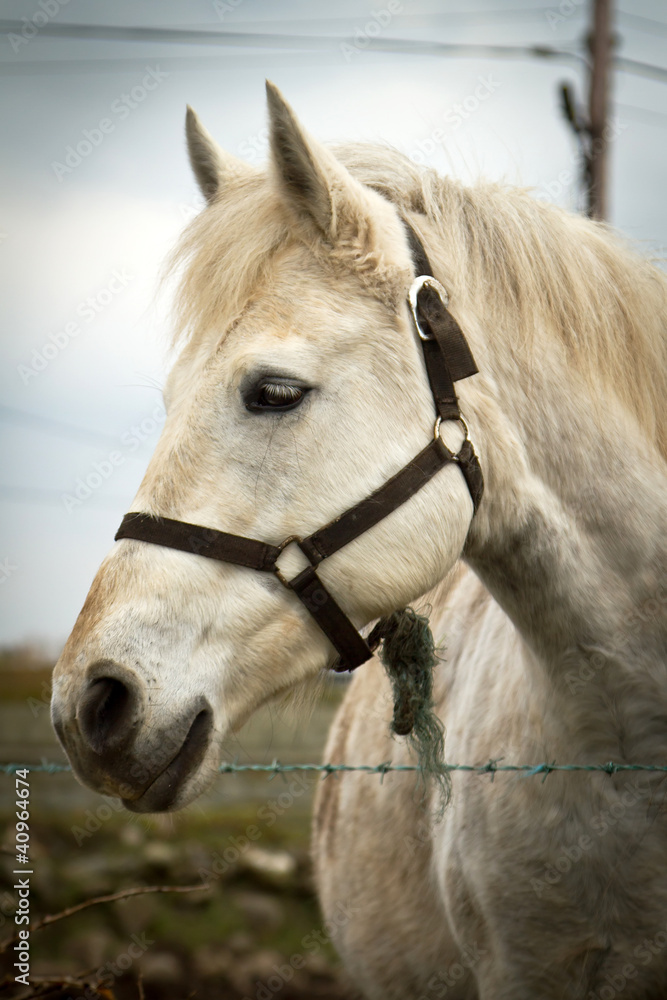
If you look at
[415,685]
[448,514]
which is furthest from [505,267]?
[415,685]

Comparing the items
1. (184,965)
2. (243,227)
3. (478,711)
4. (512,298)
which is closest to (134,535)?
(243,227)

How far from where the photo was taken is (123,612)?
1554 mm

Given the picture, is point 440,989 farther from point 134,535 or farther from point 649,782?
point 134,535

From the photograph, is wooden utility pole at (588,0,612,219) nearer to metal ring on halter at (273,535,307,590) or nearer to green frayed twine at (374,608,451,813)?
green frayed twine at (374,608,451,813)

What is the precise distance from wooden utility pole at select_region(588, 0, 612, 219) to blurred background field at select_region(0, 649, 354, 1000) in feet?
15.7

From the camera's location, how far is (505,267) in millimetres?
1948

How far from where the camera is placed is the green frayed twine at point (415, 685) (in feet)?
6.88

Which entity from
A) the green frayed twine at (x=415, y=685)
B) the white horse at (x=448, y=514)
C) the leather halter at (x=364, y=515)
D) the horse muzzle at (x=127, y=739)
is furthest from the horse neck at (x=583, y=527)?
the horse muzzle at (x=127, y=739)

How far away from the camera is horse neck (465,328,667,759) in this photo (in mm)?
1879

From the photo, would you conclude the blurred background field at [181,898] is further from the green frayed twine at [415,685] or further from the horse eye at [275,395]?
the horse eye at [275,395]

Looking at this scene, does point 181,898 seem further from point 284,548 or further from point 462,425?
point 462,425

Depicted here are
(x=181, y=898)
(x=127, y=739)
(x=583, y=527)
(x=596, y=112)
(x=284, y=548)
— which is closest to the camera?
(x=127, y=739)

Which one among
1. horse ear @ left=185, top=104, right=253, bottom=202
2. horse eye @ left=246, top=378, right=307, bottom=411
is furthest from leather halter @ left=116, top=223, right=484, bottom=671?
horse ear @ left=185, top=104, right=253, bottom=202

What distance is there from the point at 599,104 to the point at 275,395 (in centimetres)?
676
